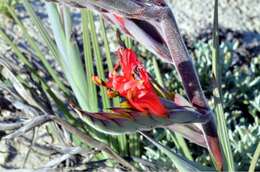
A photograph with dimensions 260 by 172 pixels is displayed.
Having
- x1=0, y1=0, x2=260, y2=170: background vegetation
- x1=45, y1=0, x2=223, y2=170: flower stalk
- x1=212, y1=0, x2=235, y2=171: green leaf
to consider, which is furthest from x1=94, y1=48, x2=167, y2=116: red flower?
x1=0, y1=0, x2=260, y2=170: background vegetation

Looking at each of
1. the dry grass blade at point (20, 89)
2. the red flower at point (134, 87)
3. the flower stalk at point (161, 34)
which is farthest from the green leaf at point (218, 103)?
the dry grass blade at point (20, 89)

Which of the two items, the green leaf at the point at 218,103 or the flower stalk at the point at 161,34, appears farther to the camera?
the green leaf at the point at 218,103

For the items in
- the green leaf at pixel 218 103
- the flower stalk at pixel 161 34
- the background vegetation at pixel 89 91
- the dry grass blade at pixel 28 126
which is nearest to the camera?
the flower stalk at pixel 161 34

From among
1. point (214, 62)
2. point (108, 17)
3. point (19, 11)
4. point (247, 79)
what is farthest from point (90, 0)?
point (19, 11)

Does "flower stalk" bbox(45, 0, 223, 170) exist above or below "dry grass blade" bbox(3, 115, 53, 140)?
above

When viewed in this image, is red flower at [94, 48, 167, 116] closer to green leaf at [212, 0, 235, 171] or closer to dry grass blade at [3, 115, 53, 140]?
green leaf at [212, 0, 235, 171]

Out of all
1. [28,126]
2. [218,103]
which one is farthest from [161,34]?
[28,126]

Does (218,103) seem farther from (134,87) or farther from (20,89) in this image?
(20,89)

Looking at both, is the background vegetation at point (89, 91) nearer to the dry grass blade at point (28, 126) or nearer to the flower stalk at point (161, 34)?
the dry grass blade at point (28, 126)

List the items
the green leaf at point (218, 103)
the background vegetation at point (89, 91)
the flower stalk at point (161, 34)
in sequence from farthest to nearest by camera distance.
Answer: the background vegetation at point (89, 91), the green leaf at point (218, 103), the flower stalk at point (161, 34)

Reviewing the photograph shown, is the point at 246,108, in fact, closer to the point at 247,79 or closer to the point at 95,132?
the point at 247,79
